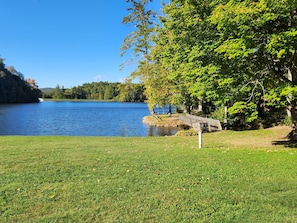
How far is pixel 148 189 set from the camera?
5.61 metres

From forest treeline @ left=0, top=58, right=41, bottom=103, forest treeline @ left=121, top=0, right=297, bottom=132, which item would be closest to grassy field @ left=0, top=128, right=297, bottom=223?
forest treeline @ left=121, top=0, right=297, bottom=132

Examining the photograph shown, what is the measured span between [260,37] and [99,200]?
7201mm

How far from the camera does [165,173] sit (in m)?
6.91

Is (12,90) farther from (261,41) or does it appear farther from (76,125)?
(261,41)

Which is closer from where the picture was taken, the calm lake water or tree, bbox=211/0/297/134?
tree, bbox=211/0/297/134

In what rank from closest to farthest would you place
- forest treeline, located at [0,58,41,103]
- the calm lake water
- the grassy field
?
the grassy field < the calm lake water < forest treeline, located at [0,58,41,103]

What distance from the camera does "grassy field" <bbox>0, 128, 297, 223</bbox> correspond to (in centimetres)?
442

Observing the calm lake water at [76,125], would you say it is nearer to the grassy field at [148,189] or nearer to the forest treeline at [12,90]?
the grassy field at [148,189]

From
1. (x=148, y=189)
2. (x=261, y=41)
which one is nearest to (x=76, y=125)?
(x=261, y=41)

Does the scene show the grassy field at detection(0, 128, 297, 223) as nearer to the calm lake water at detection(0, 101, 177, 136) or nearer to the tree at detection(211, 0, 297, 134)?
the tree at detection(211, 0, 297, 134)

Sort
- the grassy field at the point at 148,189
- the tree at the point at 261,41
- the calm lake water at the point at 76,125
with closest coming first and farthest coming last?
the grassy field at the point at 148,189
the tree at the point at 261,41
the calm lake water at the point at 76,125

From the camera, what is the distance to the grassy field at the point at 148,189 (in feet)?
14.5

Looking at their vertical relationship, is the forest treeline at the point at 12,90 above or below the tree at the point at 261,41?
above

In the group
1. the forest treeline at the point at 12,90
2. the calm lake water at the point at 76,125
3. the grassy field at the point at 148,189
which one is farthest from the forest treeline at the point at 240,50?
the forest treeline at the point at 12,90
